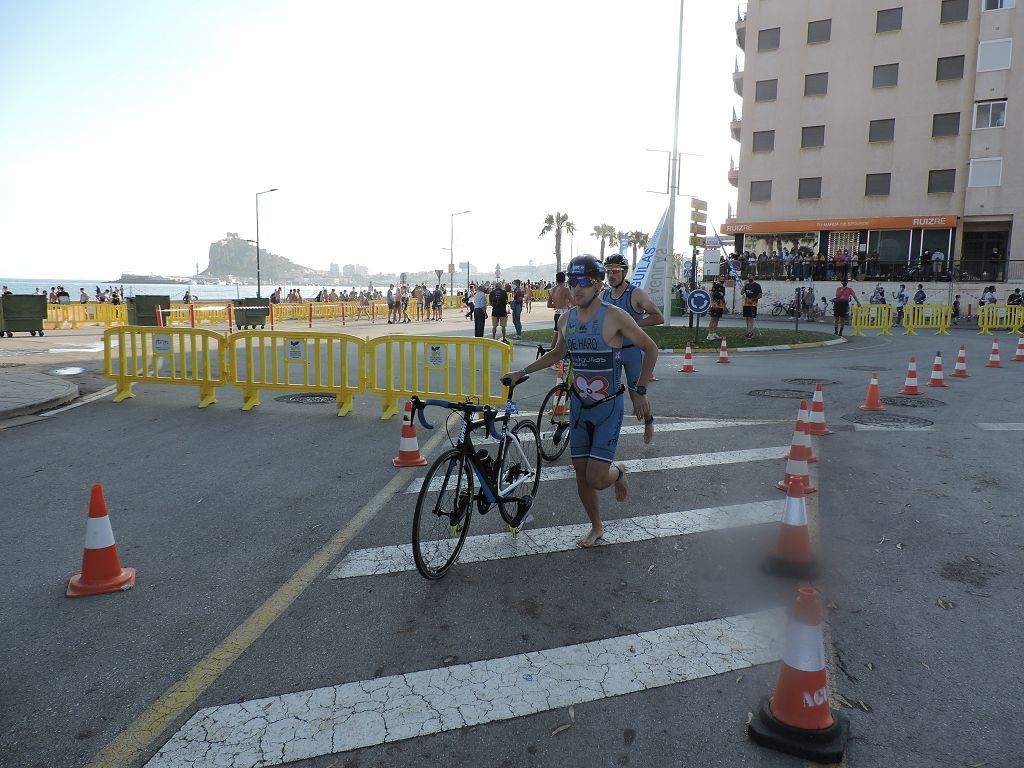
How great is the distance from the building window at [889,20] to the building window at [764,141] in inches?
315

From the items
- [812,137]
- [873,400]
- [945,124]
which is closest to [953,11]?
[945,124]

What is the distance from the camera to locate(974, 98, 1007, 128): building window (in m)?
39.6

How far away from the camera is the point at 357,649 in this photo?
3.76 meters

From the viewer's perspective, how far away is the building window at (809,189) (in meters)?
45.1

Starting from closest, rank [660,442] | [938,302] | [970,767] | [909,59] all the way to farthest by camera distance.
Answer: [970,767] < [660,442] < [938,302] < [909,59]

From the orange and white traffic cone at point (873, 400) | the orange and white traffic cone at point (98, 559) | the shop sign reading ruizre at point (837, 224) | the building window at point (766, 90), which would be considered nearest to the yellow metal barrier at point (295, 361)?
the orange and white traffic cone at point (98, 559)

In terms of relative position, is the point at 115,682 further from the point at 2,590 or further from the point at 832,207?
the point at 832,207

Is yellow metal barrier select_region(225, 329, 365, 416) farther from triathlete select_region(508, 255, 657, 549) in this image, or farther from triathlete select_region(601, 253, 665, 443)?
triathlete select_region(508, 255, 657, 549)

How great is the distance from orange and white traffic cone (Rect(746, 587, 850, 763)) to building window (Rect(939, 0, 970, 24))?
4967 centimetres

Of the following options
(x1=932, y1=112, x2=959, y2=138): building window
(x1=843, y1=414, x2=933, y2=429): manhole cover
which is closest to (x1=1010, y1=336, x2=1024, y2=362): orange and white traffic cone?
(x1=843, y1=414, x2=933, y2=429): manhole cover

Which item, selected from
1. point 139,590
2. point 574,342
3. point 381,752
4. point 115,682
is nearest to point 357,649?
point 381,752

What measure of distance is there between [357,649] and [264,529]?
2126 millimetres

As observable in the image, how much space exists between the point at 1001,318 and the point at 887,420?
1013 inches

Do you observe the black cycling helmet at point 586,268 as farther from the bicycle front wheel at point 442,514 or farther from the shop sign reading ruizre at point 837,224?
the shop sign reading ruizre at point 837,224
